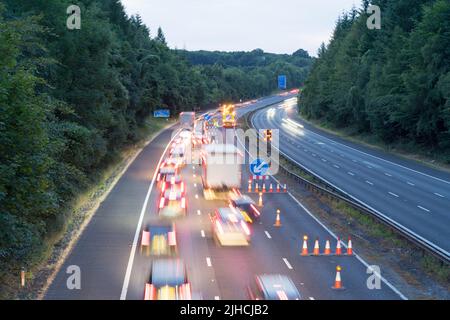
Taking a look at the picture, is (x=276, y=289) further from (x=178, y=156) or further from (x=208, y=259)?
(x=178, y=156)

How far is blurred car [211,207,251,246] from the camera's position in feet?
85.8

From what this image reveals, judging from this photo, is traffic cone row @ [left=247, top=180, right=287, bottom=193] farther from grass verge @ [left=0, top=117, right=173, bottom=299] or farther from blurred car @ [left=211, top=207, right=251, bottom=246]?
blurred car @ [left=211, top=207, right=251, bottom=246]

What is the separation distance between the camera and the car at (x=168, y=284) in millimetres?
16264

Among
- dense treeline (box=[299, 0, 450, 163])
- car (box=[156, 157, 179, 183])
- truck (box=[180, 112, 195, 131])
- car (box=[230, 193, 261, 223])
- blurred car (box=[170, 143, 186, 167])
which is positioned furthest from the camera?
truck (box=[180, 112, 195, 131])

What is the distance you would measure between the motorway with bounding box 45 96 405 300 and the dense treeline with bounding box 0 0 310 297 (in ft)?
6.90

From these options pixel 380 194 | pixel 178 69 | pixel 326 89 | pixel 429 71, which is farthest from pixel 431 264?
pixel 178 69

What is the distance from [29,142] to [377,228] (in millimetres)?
16940

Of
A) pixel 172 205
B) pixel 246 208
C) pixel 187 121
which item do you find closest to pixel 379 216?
pixel 246 208

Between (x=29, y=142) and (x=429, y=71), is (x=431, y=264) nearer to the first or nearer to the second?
(x=29, y=142)

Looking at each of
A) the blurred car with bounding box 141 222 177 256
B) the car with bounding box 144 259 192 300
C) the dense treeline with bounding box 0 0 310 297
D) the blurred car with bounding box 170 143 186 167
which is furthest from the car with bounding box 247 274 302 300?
the blurred car with bounding box 170 143 186 167

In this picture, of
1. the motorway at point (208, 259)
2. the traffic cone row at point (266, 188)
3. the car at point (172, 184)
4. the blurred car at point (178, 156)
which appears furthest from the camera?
the blurred car at point (178, 156)

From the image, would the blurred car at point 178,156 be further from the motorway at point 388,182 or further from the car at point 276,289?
the car at point 276,289

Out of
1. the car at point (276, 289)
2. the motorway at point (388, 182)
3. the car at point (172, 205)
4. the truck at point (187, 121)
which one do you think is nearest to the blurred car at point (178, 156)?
the motorway at point (388, 182)

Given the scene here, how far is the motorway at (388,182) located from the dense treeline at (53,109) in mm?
15441
